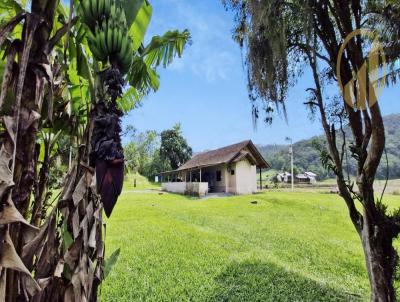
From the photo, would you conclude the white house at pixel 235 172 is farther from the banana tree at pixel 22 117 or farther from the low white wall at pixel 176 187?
the banana tree at pixel 22 117

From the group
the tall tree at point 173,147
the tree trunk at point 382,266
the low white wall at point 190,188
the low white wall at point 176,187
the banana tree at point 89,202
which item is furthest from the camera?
the tall tree at point 173,147

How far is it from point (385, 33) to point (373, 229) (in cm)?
214

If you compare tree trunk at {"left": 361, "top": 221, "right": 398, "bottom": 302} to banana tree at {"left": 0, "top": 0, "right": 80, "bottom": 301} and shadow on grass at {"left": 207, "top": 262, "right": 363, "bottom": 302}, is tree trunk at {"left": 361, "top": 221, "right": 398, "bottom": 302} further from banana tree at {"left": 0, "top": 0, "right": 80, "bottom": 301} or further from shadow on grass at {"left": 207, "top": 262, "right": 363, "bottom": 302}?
banana tree at {"left": 0, "top": 0, "right": 80, "bottom": 301}

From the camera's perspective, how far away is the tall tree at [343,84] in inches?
132

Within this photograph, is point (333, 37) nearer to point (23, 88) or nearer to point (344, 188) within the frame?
point (344, 188)

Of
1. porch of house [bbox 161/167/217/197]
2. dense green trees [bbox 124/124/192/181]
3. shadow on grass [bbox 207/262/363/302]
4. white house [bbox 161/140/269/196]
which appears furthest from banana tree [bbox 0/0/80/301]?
dense green trees [bbox 124/124/192/181]

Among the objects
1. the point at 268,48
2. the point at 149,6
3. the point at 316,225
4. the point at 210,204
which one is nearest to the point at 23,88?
the point at 149,6

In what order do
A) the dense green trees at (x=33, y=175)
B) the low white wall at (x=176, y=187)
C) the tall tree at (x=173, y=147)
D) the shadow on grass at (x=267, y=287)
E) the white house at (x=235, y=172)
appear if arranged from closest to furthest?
the dense green trees at (x=33, y=175) < the shadow on grass at (x=267, y=287) < the white house at (x=235, y=172) < the low white wall at (x=176, y=187) < the tall tree at (x=173, y=147)

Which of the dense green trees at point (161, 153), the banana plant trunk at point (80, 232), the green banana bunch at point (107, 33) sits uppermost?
the dense green trees at point (161, 153)

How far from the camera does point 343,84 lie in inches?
153

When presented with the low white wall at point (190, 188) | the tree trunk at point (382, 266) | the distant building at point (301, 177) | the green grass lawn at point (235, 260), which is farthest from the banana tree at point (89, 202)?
the distant building at point (301, 177)

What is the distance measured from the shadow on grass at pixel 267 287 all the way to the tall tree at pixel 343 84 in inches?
53.4

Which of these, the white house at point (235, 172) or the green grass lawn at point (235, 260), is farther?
the white house at point (235, 172)

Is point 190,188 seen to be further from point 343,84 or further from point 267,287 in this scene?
point 343,84
